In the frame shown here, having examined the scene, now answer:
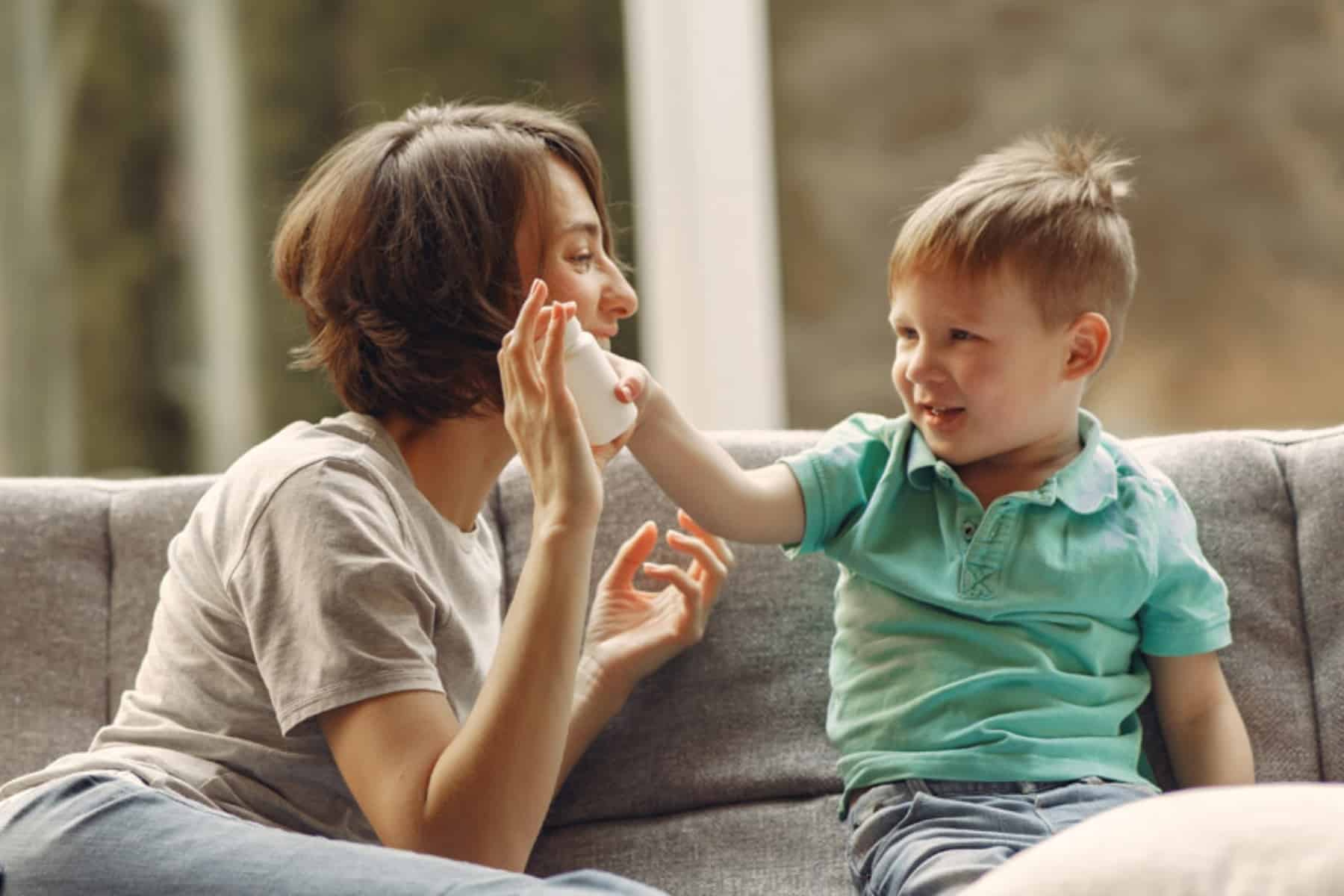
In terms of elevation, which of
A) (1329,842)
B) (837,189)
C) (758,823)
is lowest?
(758,823)

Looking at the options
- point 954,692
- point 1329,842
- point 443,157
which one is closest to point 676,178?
point 443,157

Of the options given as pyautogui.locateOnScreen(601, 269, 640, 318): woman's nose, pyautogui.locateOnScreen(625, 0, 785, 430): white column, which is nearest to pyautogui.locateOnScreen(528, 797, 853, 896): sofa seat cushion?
pyautogui.locateOnScreen(601, 269, 640, 318): woman's nose

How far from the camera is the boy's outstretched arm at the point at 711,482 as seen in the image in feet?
4.92

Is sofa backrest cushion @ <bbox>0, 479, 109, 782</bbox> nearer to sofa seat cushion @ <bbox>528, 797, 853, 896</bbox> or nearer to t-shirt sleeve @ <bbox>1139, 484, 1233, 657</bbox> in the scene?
sofa seat cushion @ <bbox>528, 797, 853, 896</bbox>

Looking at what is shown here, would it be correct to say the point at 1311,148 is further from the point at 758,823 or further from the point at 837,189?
the point at 758,823

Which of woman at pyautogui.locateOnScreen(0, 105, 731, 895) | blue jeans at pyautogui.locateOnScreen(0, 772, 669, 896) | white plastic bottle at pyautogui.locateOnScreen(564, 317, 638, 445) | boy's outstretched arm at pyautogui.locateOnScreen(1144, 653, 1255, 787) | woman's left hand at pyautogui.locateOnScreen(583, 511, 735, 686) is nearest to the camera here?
blue jeans at pyautogui.locateOnScreen(0, 772, 669, 896)

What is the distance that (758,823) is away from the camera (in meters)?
1.65

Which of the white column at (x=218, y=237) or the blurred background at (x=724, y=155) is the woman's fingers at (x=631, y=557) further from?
the white column at (x=218, y=237)

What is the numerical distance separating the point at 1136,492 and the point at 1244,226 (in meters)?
1.32

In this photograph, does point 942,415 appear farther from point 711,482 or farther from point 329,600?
point 329,600

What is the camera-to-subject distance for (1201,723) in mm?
1577

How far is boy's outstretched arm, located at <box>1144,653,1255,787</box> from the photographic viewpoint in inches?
61.3

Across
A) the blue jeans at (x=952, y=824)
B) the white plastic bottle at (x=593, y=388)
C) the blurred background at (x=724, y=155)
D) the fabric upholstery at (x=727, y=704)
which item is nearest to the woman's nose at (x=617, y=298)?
the white plastic bottle at (x=593, y=388)

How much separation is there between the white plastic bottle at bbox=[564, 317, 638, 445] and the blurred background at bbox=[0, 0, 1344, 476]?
1271 millimetres
